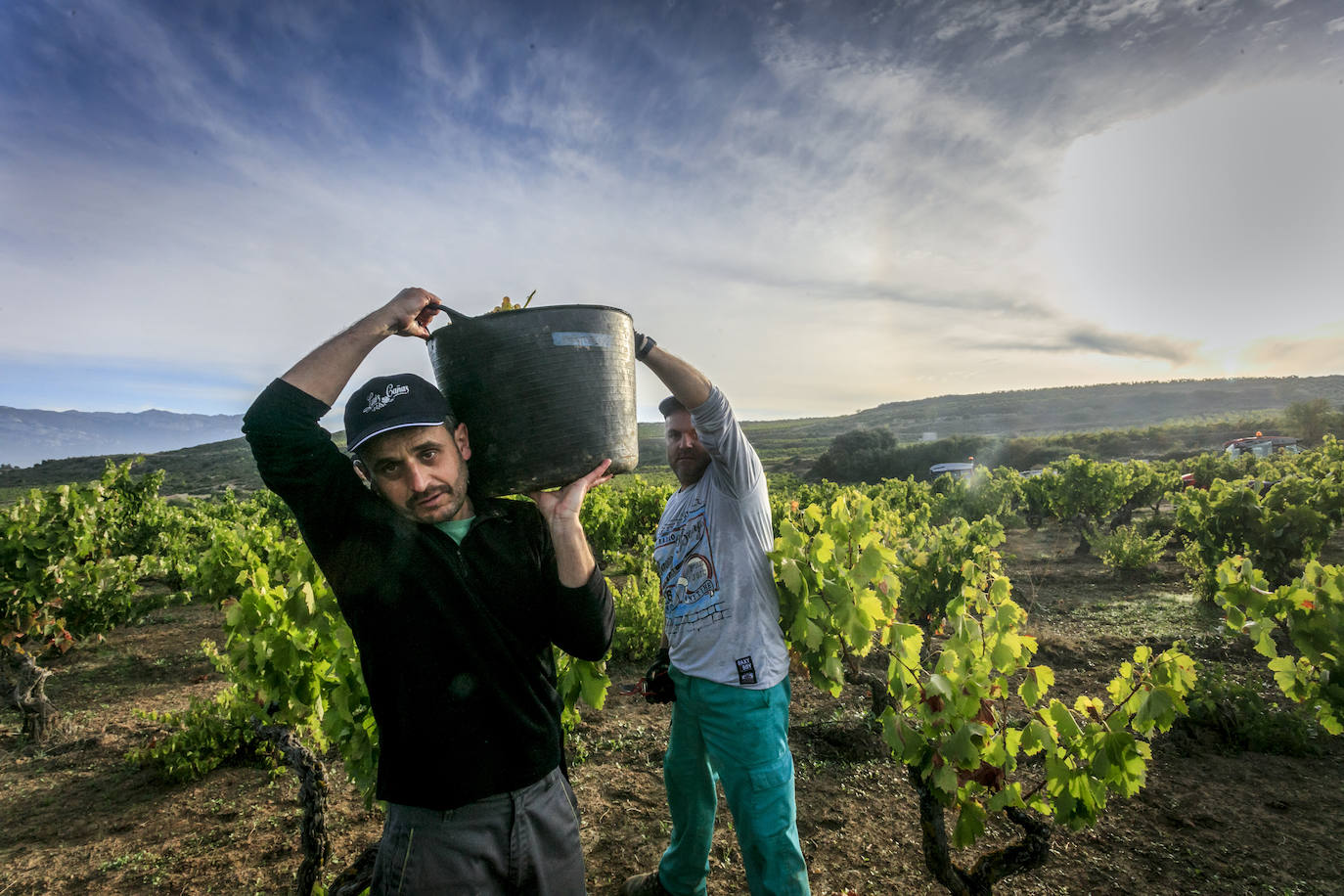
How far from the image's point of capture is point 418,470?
1798 millimetres

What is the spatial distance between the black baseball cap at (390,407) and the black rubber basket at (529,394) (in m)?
0.13

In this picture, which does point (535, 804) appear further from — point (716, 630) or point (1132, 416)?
point (1132, 416)

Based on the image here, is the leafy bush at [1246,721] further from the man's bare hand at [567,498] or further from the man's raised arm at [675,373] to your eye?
the man's bare hand at [567,498]

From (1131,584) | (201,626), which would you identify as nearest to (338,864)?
(201,626)

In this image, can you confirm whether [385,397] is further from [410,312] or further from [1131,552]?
[1131,552]

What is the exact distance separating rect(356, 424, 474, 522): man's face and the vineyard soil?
295 cm

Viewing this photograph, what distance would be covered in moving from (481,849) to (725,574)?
1432 millimetres

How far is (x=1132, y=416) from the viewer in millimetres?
101000

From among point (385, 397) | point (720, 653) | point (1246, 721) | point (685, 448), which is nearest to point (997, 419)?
point (1246, 721)

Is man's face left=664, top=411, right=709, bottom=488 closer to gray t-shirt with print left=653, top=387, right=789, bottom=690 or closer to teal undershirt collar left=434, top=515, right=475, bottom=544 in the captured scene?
gray t-shirt with print left=653, top=387, right=789, bottom=690

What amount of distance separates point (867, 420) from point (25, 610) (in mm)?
137581

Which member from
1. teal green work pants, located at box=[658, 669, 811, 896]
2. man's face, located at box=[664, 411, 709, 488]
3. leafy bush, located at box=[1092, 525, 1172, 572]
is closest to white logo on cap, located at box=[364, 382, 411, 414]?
man's face, located at box=[664, 411, 709, 488]

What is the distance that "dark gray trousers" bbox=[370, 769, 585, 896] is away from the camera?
1.67 metres

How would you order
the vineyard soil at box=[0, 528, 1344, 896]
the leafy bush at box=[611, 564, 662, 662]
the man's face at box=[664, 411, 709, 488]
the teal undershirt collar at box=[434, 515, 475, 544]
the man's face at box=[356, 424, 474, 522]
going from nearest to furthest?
the man's face at box=[356, 424, 474, 522]
the teal undershirt collar at box=[434, 515, 475, 544]
the man's face at box=[664, 411, 709, 488]
the vineyard soil at box=[0, 528, 1344, 896]
the leafy bush at box=[611, 564, 662, 662]
